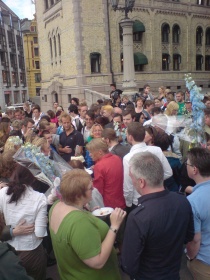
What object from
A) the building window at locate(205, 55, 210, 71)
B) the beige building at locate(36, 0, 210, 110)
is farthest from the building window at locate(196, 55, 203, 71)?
the building window at locate(205, 55, 210, 71)

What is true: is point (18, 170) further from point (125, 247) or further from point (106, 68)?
point (106, 68)

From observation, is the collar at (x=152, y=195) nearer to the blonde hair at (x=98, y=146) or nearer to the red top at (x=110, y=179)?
the red top at (x=110, y=179)

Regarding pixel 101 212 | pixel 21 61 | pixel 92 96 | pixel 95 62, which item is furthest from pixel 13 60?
pixel 101 212

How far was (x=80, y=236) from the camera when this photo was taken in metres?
1.99

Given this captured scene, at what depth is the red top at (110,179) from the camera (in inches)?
142

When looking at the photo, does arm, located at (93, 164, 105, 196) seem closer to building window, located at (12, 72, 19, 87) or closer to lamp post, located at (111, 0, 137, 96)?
lamp post, located at (111, 0, 137, 96)

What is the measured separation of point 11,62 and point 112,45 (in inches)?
1596

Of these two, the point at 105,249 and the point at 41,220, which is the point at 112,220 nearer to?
the point at 105,249

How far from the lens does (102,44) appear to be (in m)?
21.2

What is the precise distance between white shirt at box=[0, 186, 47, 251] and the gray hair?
1.20m

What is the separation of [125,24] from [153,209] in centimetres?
1202

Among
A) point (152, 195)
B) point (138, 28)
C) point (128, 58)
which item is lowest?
point (152, 195)

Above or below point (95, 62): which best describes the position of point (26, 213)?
below

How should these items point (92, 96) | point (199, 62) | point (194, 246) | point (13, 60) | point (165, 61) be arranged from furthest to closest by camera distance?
point (13, 60)
point (199, 62)
point (165, 61)
point (92, 96)
point (194, 246)
